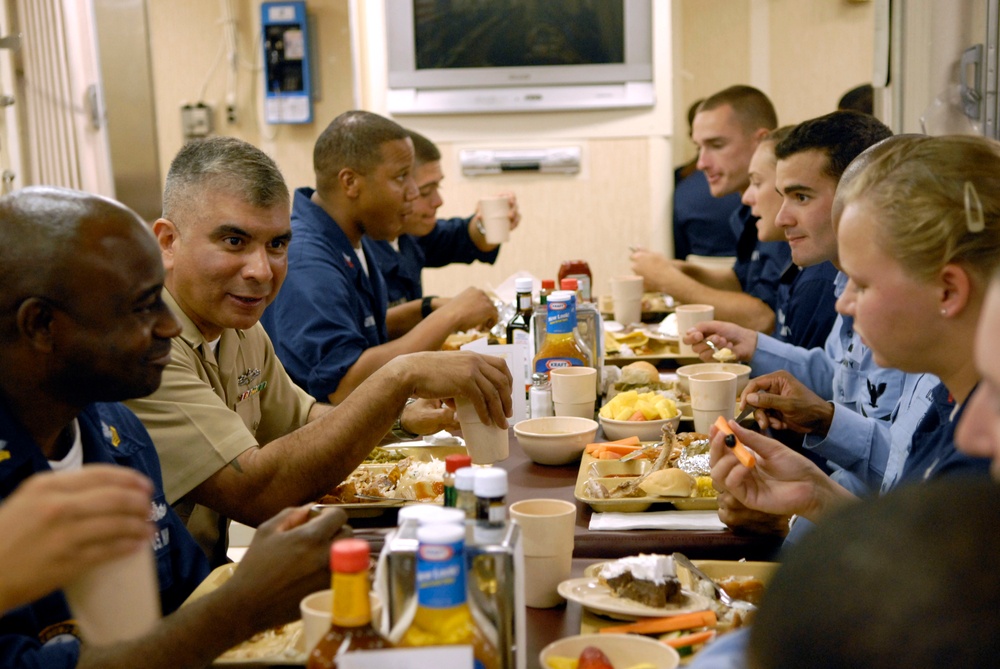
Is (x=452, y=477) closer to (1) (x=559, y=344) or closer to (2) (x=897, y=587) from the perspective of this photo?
(2) (x=897, y=587)

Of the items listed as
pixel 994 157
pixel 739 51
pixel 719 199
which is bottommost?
pixel 719 199

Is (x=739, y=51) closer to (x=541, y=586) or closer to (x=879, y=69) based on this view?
(x=879, y=69)

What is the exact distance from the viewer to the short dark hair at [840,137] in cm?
265

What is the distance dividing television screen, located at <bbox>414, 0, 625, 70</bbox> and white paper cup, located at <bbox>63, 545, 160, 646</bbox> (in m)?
4.63

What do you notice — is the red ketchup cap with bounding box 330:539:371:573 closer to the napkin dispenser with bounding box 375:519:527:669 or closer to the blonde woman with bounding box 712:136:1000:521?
the napkin dispenser with bounding box 375:519:527:669

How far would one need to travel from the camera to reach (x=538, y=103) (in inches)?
206

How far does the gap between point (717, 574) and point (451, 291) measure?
13.9ft

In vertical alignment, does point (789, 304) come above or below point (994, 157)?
below

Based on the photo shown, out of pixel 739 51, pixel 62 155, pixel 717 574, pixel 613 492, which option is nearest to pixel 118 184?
pixel 62 155

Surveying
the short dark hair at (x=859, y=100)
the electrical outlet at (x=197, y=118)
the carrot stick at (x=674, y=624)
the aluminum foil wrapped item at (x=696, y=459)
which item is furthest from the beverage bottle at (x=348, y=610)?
the electrical outlet at (x=197, y=118)

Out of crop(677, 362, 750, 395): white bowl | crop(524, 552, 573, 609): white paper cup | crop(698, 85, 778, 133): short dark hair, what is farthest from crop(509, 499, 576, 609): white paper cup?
crop(698, 85, 778, 133): short dark hair

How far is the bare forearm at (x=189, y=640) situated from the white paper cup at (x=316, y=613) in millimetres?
75

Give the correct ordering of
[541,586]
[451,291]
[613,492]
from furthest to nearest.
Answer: [451,291]
[613,492]
[541,586]

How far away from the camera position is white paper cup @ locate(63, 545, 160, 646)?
0.88 metres
